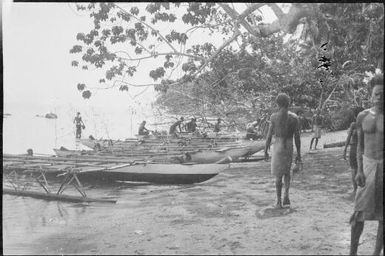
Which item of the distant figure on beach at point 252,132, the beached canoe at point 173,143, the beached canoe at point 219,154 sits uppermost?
the distant figure on beach at point 252,132

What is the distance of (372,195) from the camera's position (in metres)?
3.65

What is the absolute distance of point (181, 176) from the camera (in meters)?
9.41

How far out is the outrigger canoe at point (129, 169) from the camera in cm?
921

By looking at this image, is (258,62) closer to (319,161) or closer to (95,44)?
(319,161)

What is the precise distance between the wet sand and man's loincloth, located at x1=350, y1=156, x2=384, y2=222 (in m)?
0.65

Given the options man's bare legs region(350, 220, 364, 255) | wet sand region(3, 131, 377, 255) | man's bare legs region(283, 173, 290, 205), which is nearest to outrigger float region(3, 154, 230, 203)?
wet sand region(3, 131, 377, 255)

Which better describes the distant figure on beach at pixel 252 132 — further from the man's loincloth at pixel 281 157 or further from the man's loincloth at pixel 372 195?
the man's loincloth at pixel 372 195

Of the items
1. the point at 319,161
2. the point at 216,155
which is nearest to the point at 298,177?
the point at 319,161

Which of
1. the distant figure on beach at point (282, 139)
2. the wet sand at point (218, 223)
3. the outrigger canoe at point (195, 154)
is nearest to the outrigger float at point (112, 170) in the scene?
the wet sand at point (218, 223)

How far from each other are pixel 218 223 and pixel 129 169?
5.03 m

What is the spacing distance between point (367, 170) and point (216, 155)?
8.30 m

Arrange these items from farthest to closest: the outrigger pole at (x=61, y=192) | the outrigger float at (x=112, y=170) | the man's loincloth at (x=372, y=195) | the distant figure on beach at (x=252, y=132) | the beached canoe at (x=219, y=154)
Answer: the distant figure on beach at (x=252, y=132)
the beached canoe at (x=219, y=154)
the outrigger float at (x=112, y=170)
the outrigger pole at (x=61, y=192)
the man's loincloth at (x=372, y=195)

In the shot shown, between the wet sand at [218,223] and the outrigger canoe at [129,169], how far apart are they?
31.1 inches

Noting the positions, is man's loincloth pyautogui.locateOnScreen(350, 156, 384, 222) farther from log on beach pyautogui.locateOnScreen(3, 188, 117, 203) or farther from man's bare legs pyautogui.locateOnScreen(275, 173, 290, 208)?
log on beach pyautogui.locateOnScreen(3, 188, 117, 203)
